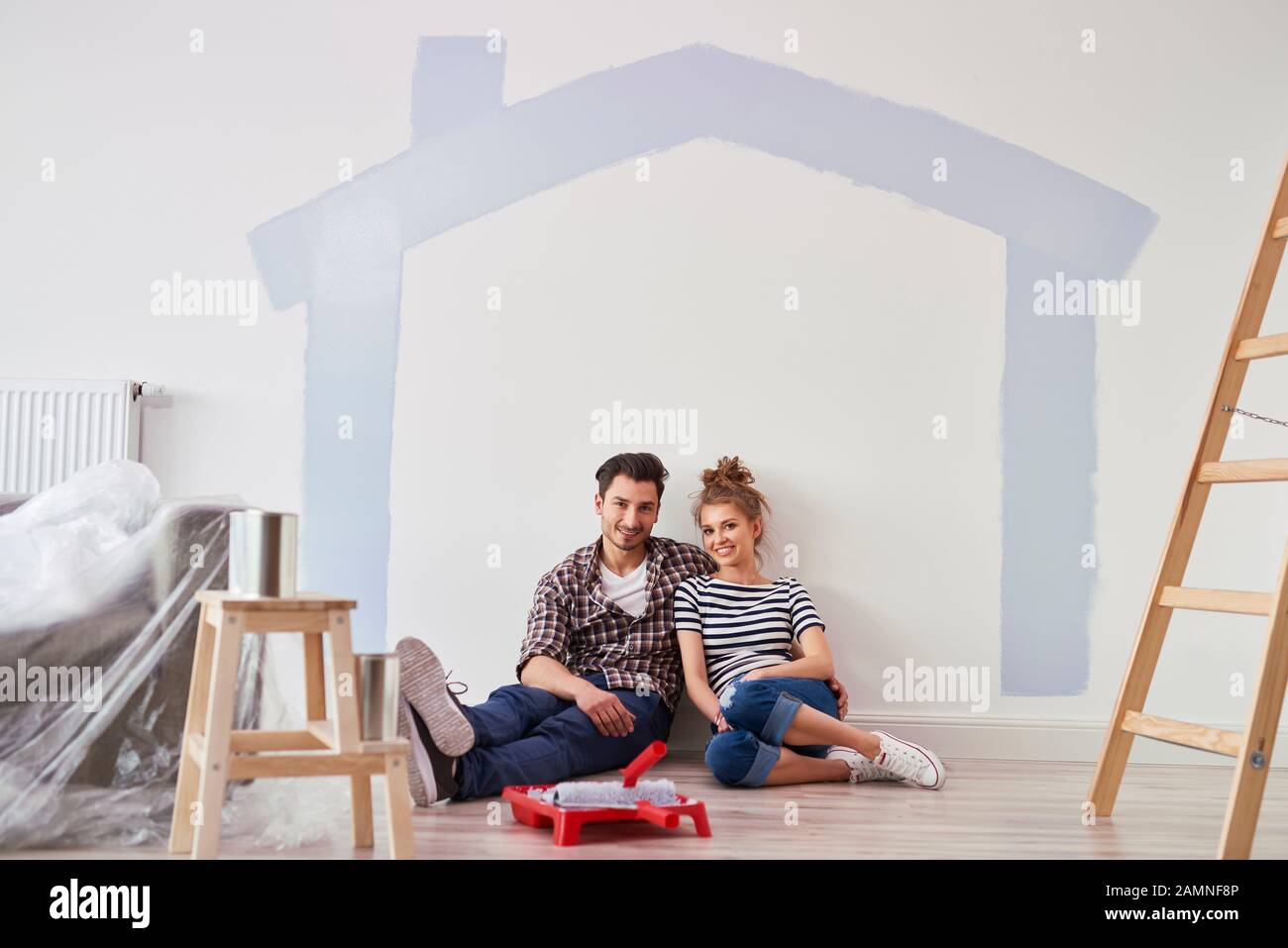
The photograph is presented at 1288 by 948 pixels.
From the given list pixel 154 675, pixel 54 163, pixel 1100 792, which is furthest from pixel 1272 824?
pixel 54 163

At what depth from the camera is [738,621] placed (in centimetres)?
245

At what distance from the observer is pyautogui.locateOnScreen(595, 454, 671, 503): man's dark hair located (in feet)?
8.13

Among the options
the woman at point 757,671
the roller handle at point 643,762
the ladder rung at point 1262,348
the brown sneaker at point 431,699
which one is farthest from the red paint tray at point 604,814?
the ladder rung at point 1262,348

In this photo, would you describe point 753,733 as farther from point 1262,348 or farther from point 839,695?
point 1262,348

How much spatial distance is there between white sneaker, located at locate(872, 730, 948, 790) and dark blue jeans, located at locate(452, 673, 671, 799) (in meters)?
0.49

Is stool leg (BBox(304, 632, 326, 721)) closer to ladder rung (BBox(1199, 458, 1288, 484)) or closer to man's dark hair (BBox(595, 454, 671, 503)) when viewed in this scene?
man's dark hair (BBox(595, 454, 671, 503))

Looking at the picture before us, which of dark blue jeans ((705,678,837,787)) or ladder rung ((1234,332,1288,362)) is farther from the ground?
ladder rung ((1234,332,1288,362))

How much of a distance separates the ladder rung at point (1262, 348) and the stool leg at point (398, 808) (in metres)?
1.48

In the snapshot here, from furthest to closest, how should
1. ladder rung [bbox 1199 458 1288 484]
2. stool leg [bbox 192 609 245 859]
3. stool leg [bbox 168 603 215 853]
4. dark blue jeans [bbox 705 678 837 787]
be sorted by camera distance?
1. dark blue jeans [bbox 705 678 837 787]
2. ladder rung [bbox 1199 458 1288 484]
3. stool leg [bbox 168 603 215 853]
4. stool leg [bbox 192 609 245 859]

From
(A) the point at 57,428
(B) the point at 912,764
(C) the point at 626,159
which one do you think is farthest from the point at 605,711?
(A) the point at 57,428

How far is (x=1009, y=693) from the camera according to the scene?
2.59 m

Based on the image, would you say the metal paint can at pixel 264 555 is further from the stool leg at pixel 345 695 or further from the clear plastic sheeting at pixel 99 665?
the clear plastic sheeting at pixel 99 665

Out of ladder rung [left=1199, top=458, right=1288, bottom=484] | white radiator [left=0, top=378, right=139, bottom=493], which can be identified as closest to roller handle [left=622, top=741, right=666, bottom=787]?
ladder rung [left=1199, top=458, right=1288, bottom=484]

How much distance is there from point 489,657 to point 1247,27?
2408mm
